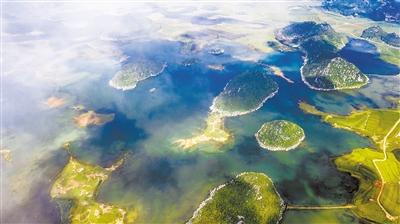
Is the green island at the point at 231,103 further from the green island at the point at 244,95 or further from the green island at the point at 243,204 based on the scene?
the green island at the point at 243,204

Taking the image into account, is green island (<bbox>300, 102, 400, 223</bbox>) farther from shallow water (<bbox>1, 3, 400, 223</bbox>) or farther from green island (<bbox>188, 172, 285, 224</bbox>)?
green island (<bbox>188, 172, 285, 224</bbox>)

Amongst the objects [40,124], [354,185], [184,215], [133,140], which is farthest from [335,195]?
[40,124]

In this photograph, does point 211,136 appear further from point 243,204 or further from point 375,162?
point 375,162

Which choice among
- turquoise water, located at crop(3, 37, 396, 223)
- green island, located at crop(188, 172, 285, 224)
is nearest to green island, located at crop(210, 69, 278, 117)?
turquoise water, located at crop(3, 37, 396, 223)

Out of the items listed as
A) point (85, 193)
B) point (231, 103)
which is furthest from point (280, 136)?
point (85, 193)

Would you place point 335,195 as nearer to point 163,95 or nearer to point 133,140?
point 133,140

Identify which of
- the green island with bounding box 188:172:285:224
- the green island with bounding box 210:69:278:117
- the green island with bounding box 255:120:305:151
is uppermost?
the green island with bounding box 188:172:285:224
